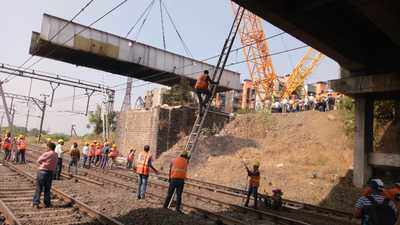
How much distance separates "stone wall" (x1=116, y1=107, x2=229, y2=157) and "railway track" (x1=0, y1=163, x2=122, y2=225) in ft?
57.0

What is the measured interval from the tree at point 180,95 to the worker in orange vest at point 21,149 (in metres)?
13.0

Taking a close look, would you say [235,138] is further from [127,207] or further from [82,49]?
[127,207]

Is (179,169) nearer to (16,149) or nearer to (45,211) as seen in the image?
(45,211)

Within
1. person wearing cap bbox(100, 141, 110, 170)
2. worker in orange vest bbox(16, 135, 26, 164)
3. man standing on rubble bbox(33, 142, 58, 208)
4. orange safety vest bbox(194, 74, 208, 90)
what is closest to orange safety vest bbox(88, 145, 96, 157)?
person wearing cap bbox(100, 141, 110, 170)

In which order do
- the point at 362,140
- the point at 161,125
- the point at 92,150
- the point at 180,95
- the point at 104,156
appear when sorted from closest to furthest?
the point at 362,140 < the point at 104,156 < the point at 92,150 < the point at 161,125 < the point at 180,95

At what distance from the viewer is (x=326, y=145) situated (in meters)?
23.2

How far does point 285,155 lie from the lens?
23922 mm

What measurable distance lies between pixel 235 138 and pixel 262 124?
8.28 ft

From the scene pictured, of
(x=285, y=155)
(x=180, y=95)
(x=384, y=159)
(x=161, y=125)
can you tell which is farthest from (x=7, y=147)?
(x=384, y=159)

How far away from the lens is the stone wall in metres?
31.4

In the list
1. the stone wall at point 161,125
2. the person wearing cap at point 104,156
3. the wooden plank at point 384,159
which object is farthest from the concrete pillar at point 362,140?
the stone wall at point 161,125

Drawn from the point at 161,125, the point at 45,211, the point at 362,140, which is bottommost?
Answer: the point at 45,211

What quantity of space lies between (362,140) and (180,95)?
64.1 feet

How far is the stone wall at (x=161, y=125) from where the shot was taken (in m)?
31.4
